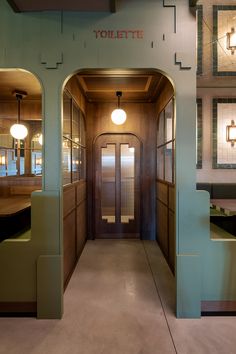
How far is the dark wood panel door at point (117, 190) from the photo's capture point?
16.8 ft

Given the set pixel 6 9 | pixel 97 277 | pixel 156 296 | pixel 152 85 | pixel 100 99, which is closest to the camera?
pixel 6 9

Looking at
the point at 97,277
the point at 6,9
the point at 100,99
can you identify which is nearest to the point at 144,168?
the point at 100,99

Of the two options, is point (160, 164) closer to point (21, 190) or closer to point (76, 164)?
point (76, 164)

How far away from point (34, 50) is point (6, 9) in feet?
1.42

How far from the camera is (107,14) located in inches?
95.8

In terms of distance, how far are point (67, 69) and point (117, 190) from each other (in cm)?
301

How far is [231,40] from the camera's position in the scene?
4004 millimetres

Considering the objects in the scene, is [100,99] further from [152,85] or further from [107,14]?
[107,14]

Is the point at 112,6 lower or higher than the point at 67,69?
higher

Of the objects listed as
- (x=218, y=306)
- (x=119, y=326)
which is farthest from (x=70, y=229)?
(x=218, y=306)

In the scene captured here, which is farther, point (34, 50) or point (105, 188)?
point (105, 188)

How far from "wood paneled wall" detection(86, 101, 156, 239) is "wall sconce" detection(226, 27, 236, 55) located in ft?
5.01

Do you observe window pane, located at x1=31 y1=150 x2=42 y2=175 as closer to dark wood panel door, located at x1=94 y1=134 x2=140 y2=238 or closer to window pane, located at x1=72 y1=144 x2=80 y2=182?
dark wood panel door, located at x1=94 y1=134 x2=140 y2=238

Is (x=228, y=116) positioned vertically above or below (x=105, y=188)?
above
